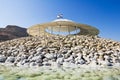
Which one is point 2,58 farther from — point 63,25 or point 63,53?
point 63,25

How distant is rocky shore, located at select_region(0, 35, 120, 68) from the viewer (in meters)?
10.1

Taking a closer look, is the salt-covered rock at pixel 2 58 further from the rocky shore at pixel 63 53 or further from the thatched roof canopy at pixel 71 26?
the thatched roof canopy at pixel 71 26

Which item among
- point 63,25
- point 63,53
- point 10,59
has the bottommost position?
point 10,59

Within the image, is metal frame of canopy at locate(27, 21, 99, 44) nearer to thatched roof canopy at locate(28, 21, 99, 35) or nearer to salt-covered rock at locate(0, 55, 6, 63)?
thatched roof canopy at locate(28, 21, 99, 35)

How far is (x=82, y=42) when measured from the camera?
13.6 metres

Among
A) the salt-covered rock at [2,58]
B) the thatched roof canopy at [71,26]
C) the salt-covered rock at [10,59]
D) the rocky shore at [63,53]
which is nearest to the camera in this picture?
the rocky shore at [63,53]

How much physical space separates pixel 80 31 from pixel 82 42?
8984 millimetres

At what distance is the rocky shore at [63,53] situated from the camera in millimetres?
10125

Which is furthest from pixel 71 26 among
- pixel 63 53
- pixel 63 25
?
pixel 63 53

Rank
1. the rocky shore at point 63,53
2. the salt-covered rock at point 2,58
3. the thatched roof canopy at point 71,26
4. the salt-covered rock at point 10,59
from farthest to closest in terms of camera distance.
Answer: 1. the thatched roof canopy at point 71,26
2. the salt-covered rock at point 2,58
3. the salt-covered rock at point 10,59
4. the rocky shore at point 63,53

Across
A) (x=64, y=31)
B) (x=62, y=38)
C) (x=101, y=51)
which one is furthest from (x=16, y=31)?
(x=101, y=51)

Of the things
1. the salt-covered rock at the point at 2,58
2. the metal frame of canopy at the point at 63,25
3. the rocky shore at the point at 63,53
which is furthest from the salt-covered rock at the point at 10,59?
the metal frame of canopy at the point at 63,25

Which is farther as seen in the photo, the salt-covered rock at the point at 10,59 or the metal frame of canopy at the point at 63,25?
the metal frame of canopy at the point at 63,25

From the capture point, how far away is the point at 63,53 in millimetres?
11773
